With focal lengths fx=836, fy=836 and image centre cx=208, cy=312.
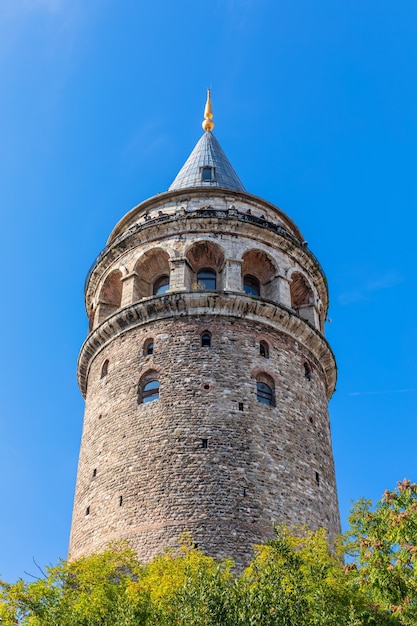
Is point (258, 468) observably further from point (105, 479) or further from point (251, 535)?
point (105, 479)

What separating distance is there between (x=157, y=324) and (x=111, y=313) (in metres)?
3.55

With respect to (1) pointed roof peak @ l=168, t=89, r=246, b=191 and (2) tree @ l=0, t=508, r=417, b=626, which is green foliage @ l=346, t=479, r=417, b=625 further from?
(1) pointed roof peak @ l=168, t=89, r=246, b=191

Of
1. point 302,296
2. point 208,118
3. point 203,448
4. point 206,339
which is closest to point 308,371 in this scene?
point 206,339

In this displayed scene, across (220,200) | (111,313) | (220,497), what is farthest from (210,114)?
(220,497)

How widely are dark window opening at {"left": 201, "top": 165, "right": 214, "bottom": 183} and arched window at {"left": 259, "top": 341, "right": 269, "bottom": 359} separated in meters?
8.81

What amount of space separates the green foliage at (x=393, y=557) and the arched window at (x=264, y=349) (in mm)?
9546

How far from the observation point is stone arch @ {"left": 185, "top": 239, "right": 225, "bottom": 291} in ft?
93.5

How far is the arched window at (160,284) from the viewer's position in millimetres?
28969

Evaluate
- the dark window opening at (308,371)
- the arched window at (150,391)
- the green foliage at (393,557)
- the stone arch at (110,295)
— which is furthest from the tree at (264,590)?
the stone arch at (110,295)

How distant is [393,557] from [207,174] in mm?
20119

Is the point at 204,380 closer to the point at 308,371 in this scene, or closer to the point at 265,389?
the point at 265,389

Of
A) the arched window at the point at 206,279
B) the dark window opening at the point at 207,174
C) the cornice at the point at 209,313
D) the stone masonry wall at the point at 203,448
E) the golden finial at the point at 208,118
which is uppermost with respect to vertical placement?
the golden finial at the point at 208,118

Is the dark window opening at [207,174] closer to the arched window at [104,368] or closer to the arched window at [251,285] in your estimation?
the arched window at [251,285]

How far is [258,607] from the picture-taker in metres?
15.1
